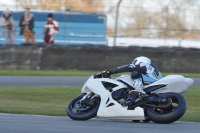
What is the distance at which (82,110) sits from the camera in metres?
9.54

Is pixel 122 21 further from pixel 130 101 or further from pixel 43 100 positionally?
pixel 130 101

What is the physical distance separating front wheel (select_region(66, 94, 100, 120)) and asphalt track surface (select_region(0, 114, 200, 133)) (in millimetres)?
115

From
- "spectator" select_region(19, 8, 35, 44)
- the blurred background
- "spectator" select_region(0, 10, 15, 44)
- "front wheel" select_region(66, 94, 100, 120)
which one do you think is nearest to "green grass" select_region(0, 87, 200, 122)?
"front wheel" select_region(66, 94, 100, 120)

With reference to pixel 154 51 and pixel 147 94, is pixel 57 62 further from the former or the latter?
pixel 147 94

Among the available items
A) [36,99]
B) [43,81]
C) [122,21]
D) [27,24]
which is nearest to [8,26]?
[27,24]

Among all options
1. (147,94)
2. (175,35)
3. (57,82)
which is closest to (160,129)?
(147,94)

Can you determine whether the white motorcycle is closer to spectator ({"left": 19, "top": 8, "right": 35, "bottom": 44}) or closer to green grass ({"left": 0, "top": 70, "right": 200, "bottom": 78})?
green grass ({"left": 0, "top": 70, "right": 200, "bottom": 78})

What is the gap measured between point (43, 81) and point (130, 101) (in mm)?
7936

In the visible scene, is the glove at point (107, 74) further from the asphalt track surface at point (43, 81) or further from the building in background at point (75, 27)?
the building in background at point (75, 27)

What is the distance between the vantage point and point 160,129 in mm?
8164

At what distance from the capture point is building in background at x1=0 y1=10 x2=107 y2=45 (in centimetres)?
2489

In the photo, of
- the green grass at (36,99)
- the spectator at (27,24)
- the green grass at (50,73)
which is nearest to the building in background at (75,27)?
the spectator at (27,24)

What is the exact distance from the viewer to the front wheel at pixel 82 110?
31.0 feet

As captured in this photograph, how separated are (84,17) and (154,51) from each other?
8.90m
